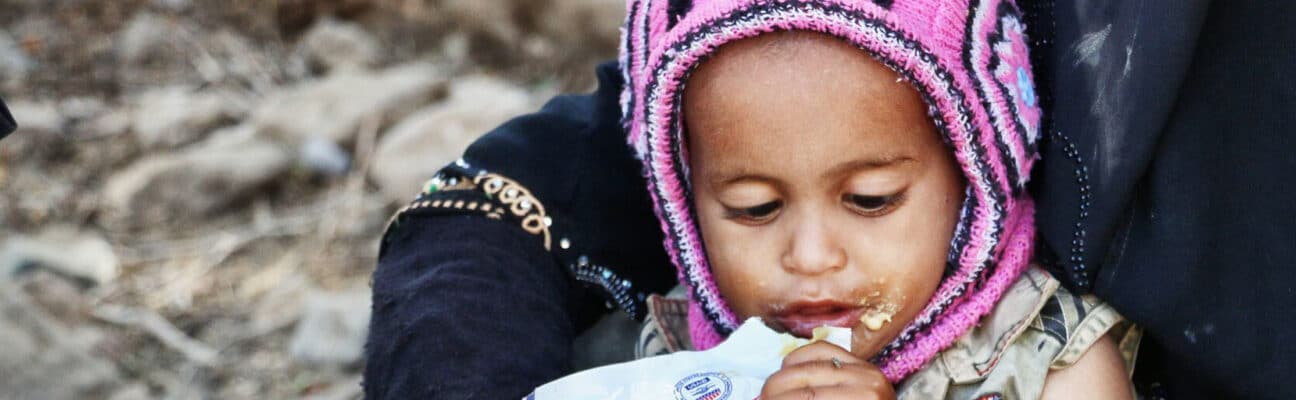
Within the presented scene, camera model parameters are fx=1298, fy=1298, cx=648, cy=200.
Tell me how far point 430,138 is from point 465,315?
2280 millimetres

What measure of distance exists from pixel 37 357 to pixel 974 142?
83.2 inches

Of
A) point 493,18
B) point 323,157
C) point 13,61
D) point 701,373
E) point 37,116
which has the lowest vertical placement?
point 701,373

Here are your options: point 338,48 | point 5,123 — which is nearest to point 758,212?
point 5,123

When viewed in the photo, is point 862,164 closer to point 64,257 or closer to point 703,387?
point 703,387

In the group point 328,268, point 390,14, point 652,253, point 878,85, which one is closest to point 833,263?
point 878,85

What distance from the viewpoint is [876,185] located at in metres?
1.55

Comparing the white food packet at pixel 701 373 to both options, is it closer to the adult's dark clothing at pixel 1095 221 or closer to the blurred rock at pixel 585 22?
the adult's dark clothing at pixel 1095 221

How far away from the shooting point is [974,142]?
1.57 m

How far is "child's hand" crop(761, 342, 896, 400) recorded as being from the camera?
57.6 inches

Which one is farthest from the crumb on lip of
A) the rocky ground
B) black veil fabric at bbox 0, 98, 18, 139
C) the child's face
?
the rocky ground

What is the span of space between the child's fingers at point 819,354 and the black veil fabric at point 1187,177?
0.32 metres

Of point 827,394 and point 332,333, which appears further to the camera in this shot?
point 332,333

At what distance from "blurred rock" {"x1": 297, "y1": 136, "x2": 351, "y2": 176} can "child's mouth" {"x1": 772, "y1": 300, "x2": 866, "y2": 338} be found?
2.76 metres

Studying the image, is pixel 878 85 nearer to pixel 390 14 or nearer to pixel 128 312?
pixel 128 312
